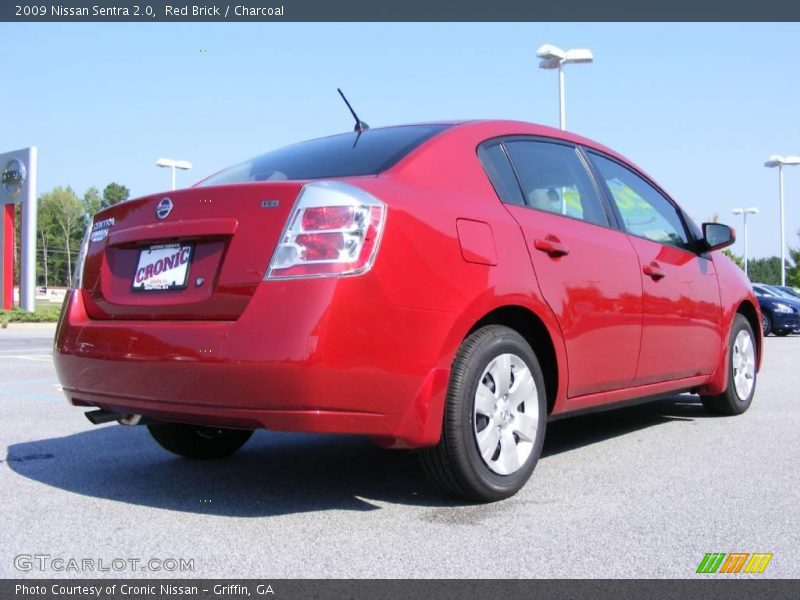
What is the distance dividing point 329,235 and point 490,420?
1.02 metres

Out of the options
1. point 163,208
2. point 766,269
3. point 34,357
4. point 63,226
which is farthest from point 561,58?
point 766,269

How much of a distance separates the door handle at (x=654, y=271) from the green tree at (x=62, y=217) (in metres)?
88.6

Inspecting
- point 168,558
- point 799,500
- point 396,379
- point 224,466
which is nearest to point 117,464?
point 224,466

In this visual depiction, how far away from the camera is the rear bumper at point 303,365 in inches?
110

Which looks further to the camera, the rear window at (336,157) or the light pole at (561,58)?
the light pole at (561,58)

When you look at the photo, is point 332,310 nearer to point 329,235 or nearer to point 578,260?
point 329,235

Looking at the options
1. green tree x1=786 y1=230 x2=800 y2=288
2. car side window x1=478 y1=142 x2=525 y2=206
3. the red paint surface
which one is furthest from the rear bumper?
green tree x1=786 y1=230 x2=800 y2=288

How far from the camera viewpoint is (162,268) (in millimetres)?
3193

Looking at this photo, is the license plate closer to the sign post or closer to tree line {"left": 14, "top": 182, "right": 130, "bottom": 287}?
the sign post

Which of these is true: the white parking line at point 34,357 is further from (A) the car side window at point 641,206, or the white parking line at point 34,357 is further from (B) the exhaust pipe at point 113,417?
(A) the car side window at point 641,206

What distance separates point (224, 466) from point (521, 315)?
169 centimetres

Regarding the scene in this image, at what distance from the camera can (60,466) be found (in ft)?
13.4

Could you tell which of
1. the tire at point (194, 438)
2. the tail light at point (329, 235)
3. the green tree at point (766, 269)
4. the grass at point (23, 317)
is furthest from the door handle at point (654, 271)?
the green tree at point (766, 269)

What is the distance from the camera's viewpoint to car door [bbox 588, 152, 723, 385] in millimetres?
4441
